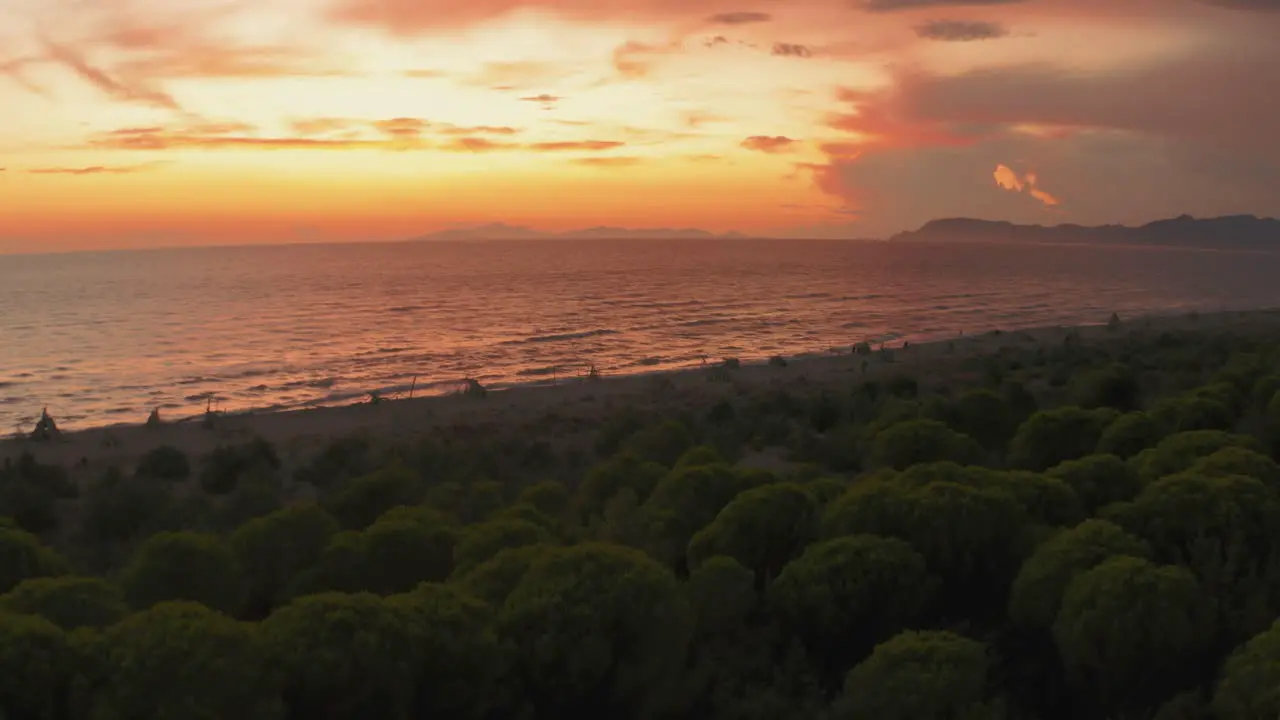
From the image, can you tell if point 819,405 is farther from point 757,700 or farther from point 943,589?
point 757,700

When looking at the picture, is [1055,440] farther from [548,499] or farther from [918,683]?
[918,683]

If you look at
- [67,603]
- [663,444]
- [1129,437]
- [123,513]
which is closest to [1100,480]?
[1129,437]

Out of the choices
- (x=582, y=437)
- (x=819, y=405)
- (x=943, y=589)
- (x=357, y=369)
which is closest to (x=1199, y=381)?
(x=819, y=405)

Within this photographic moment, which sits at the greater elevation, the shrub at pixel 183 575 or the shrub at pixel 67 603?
the shrub at pixel 67 603

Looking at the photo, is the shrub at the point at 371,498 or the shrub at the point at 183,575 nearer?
the shrub at the point at 183,575

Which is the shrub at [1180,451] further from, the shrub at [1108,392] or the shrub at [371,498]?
the shrub at [371,498]

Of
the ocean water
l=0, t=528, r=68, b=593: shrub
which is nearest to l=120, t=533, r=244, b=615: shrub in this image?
l=0, t=528, r=68, b=593: shrub

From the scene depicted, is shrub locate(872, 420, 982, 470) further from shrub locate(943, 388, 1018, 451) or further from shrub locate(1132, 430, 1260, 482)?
shrub locate(943, 388, 1018, 451)

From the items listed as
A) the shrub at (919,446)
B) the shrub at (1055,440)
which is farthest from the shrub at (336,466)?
the shrub at (1055,440)
